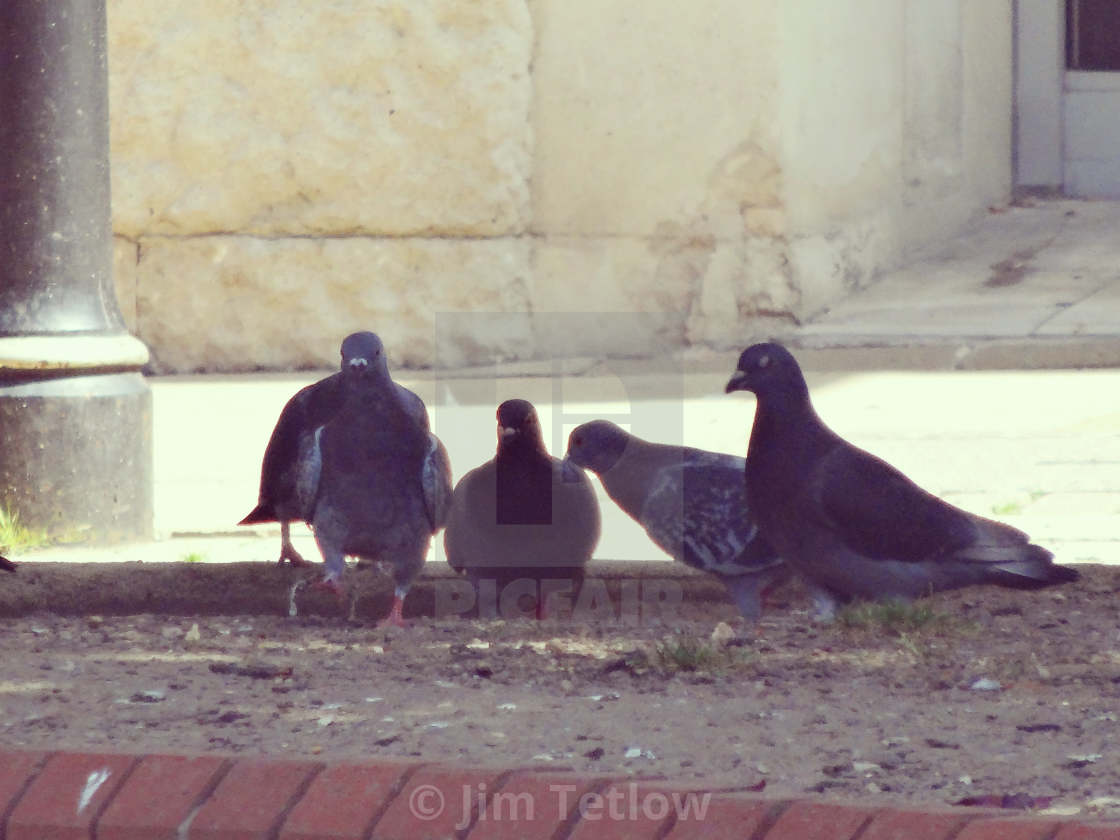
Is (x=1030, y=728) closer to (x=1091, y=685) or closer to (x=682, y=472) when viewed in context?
(x=1091, y=685)

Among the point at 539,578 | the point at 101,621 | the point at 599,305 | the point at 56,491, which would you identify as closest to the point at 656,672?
the point at 539,578

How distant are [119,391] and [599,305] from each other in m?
3.65

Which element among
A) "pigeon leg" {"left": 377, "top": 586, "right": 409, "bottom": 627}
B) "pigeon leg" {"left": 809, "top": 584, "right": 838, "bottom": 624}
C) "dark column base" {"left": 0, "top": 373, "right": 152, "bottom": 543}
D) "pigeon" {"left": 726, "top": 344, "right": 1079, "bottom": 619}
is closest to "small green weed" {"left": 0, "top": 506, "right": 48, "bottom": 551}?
"dark column base" {"left": 0, "top": 373, "right": 152, "bottom": 543}

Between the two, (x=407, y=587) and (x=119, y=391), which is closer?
(x=407, y=587)

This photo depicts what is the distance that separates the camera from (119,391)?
4898 mm

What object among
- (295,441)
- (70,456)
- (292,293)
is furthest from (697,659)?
(292,293)

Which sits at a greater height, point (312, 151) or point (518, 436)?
point (312, 151)

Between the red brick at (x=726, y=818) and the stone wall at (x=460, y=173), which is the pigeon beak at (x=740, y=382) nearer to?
the red brick at (x=726, y=818)

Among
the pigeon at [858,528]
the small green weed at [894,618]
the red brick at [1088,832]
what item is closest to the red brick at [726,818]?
the red brick at [1088,832]

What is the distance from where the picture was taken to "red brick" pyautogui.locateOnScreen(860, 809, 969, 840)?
2.21m

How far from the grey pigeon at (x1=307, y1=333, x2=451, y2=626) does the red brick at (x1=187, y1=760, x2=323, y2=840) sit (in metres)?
1.40

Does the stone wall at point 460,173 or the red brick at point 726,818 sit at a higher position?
the stone wall at point 460,173

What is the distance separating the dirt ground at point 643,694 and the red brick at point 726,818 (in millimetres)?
140

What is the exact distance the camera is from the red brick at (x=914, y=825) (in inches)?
87.0
